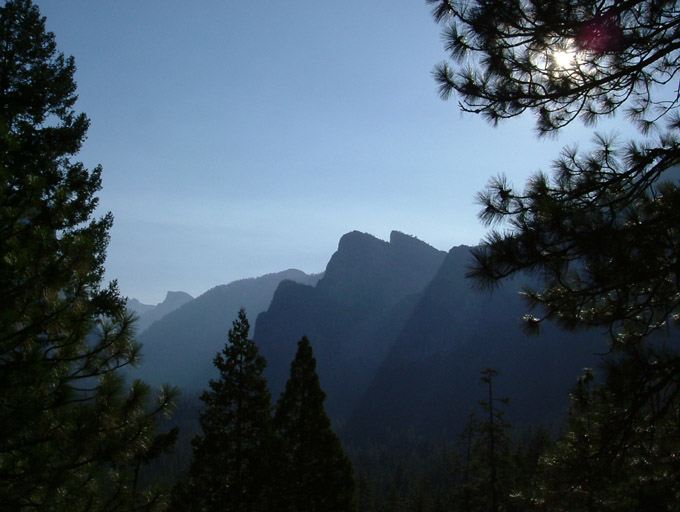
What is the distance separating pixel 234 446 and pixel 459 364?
128m

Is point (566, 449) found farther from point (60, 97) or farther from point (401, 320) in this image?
point (401, 320)

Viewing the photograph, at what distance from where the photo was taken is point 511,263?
455 centimetres

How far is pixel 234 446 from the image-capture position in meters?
14.1

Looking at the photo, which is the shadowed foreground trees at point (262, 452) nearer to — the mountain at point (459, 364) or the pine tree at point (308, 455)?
the pine tree at point (308, 455)

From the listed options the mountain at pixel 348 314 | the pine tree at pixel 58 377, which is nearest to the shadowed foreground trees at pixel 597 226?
the pine tree at pixel 58 377

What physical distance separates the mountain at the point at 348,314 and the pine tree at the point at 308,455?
149 meters

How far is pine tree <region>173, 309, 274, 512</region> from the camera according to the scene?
44.2ft

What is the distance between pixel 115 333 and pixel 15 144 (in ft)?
6.67

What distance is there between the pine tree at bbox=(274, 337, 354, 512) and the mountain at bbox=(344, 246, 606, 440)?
105399 mm

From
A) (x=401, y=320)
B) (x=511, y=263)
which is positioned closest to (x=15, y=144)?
(x=511, y=263)

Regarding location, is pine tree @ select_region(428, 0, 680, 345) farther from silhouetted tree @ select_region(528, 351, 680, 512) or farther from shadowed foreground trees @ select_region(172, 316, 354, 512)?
shadowed foreground trees @ select_region(172, 316, 354, 512)

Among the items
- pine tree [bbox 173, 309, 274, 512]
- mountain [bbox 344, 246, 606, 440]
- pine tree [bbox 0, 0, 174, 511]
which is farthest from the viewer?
mountain [bbox 344, 246, 606, 440]

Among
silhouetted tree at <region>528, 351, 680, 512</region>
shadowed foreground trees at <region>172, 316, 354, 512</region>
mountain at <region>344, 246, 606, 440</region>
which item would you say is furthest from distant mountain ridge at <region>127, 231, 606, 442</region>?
silhouetted tree at <region>528, 351, 680, 512</region>

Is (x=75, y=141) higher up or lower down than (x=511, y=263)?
higher up
